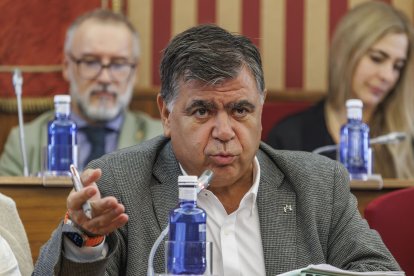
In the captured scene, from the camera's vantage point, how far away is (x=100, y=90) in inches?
208

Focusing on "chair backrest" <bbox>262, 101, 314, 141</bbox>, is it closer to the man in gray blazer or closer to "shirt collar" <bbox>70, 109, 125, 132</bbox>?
"shirt collar" <bbox>70, 109, 125, 132</bbox>

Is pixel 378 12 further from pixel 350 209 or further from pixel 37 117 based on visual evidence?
pixel 350 209

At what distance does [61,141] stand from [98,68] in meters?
0.89

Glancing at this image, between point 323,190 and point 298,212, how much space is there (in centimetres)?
10

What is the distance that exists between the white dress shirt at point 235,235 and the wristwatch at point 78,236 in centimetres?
48

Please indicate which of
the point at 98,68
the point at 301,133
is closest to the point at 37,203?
the point at 98,68

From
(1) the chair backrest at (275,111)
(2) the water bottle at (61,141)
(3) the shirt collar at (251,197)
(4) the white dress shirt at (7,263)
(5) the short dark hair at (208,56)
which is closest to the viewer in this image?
(4) the white dress shirt at (7,263)

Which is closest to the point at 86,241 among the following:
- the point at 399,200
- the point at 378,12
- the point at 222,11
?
the point at 399,200

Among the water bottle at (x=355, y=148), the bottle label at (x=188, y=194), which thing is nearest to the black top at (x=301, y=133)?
the water bottle at (x=355, y=148)

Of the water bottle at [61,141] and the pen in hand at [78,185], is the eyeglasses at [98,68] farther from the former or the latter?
the pen in hand at [78,185]

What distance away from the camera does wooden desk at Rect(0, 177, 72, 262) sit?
3.74m

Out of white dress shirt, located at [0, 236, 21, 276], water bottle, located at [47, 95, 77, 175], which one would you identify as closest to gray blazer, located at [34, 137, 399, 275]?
white dress shirt, located at [0, 236, 21, 276]

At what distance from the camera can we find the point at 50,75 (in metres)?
5.69

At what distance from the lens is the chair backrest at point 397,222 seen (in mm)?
3344
